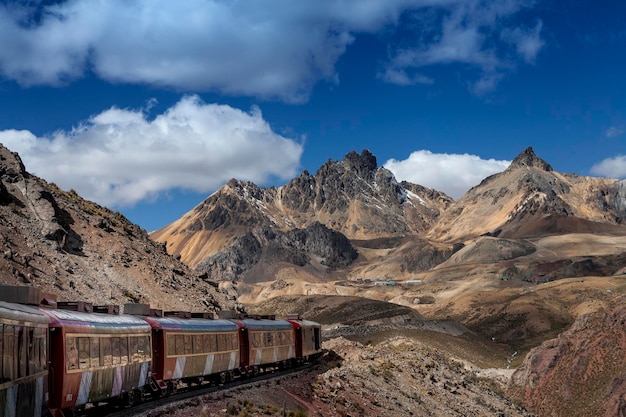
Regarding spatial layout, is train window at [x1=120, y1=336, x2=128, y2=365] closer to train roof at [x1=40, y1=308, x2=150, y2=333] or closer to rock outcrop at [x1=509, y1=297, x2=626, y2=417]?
train roof at [x1=40, y1=308, x2=150, y2=333]

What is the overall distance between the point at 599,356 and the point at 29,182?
62.3 m

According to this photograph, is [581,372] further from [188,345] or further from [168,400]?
[168,400]

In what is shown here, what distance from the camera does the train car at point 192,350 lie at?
99.1 feet

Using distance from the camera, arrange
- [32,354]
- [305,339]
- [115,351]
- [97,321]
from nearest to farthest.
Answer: [32,354], [97,321], [115,351], [305,339]

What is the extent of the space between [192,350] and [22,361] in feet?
58.0

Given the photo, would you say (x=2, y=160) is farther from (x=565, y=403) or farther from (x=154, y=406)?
(x=565, y=403)

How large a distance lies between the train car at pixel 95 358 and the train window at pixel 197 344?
4.67 m

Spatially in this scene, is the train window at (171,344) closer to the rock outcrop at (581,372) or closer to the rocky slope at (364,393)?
the rocky slope at (364,393)

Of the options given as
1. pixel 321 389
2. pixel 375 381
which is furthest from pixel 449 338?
pixel 321 389

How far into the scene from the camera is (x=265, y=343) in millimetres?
45062

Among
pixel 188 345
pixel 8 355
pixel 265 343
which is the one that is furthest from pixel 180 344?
pixel 8 355

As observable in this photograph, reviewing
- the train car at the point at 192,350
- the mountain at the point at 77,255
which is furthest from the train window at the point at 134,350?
the mountain at the point at 77,255

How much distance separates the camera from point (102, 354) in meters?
23.6

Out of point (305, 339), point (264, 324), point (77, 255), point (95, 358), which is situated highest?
point (77, 255)
